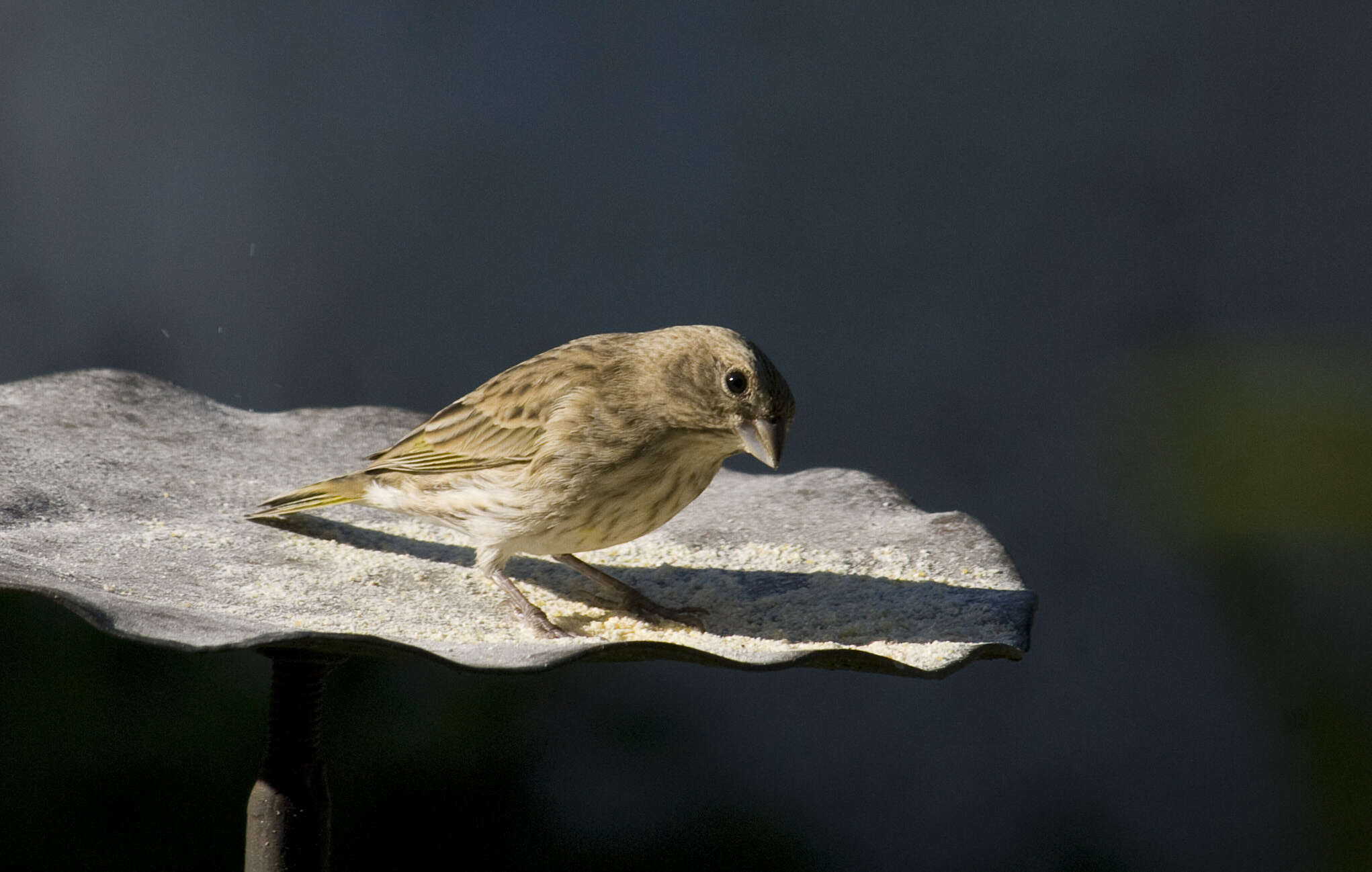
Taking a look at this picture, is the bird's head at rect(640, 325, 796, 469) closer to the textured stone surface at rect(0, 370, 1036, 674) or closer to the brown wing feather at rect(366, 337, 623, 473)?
the brown wing feather at rect(366, 337, 623, 473)

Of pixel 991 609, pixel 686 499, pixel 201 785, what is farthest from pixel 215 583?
pixel 201 785

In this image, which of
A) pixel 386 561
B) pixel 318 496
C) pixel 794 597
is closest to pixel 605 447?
pixel 794 597

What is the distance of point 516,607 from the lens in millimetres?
2816

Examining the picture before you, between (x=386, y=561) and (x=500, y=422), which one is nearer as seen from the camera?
(x=500, y=422)

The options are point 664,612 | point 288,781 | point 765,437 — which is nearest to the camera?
point 288,781

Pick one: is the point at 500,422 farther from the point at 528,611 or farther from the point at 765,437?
the point at 765,437

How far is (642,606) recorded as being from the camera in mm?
2859

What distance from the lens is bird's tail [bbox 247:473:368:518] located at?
309 centimetres

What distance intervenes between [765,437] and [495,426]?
65cm

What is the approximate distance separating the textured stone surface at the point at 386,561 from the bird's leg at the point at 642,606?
35 millimetres

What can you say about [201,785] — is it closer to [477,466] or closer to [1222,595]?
[477,466]

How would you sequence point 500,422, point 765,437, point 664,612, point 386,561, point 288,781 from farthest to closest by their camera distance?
point 386,561 → point 500,422 → point 664,612 → point 765,437 → point 288,781

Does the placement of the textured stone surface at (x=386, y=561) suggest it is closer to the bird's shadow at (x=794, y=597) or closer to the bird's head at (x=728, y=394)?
the bird's shadow at (x=794, y=597)

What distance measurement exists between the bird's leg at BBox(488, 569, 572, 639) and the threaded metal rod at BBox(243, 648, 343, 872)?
1.37ft
